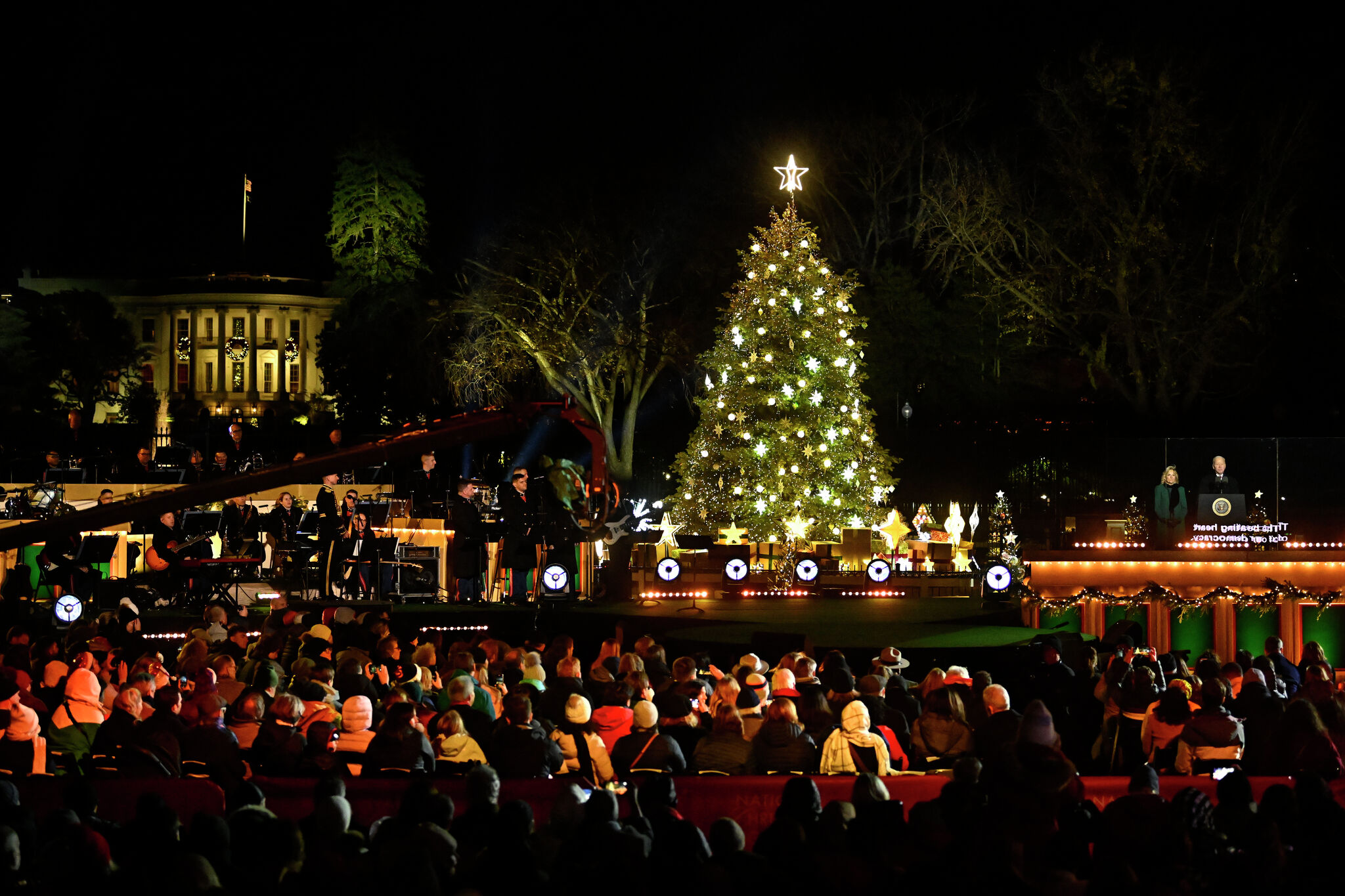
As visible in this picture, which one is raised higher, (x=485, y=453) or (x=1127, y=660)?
(x=485, y=453)

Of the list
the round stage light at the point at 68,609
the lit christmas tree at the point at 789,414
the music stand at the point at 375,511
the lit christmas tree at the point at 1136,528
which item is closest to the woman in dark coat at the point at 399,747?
the round stage light at the point at 68,609

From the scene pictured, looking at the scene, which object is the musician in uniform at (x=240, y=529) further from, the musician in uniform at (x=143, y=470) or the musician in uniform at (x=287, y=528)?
the musician in uniform at (x=143, y=470)

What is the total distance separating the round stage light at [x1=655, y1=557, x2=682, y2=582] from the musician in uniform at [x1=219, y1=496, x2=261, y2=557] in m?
5.69

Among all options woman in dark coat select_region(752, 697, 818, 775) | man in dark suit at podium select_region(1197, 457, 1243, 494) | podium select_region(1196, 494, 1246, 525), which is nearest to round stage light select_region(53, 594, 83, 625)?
woman in dark coat select_region(752, 697, 818, 775)

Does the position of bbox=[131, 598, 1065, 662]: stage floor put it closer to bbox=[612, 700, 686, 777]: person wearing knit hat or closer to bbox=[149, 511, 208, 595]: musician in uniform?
bbox=[149, 511, 208, 595]: musician in uniform

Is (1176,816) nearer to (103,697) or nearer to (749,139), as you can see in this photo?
(103,697)

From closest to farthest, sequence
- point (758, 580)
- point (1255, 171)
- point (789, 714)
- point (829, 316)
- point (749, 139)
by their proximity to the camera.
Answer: point (789, 714), point (758, 580), point (829, 316), point (1255, 171), point (749, 139)

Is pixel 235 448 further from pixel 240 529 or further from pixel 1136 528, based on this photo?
pixel 1136 528

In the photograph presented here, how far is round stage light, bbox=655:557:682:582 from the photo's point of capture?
864 inches

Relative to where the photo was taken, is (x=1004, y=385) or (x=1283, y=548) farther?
(x=1004, y=385)

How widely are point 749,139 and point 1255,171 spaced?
14794mm

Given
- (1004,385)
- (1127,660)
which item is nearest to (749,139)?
(1004,385)

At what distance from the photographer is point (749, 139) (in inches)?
1713

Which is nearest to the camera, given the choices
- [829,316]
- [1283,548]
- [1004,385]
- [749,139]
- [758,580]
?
[1283,548]
